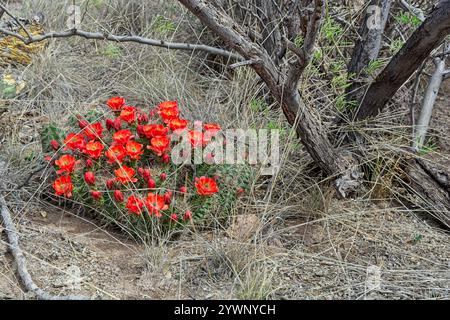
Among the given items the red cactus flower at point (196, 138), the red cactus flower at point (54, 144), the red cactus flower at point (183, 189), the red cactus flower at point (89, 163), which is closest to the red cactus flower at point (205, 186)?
the red cactus flower at point (183, 189)

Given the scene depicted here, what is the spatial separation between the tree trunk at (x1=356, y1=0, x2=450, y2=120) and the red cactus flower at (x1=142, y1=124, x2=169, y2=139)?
1.09 meters

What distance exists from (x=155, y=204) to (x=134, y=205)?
9 centimetres

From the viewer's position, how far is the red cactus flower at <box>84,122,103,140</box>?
3066mm

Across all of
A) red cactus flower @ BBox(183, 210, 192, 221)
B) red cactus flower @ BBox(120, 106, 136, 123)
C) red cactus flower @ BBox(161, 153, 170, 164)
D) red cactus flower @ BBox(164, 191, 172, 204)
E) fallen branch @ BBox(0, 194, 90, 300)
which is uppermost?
red cactus flower @ BBox(120, 106, 136, 123)

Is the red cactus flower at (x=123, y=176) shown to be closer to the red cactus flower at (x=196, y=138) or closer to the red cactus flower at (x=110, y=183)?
the red cactus flower at (x=110, y=183)

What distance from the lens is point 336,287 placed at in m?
2.67

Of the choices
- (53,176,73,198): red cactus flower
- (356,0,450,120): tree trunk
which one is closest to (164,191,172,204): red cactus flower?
(53,176,73,198): red cactus flower

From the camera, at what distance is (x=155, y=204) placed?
279 cm

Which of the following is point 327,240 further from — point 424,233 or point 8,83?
point 8,83

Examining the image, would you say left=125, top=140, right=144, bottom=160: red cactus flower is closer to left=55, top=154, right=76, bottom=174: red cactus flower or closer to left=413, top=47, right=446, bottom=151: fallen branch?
left=55, top=154, right=76, bottom=174: red cactus flower

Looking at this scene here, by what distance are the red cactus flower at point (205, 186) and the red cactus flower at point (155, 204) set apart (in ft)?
0.58

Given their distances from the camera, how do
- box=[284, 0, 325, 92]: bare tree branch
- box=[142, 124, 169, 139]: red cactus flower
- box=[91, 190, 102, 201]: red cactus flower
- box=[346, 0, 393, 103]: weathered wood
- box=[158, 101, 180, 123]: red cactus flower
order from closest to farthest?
box=[284, 0, 325, 92]: bare tree branch, box=[91, 190, 102, 201]: red cactus flower, box=[142, 124, 169, 139]: red cactus flower, box=[158, 101, 180, 123]: red cactus flower, box=[346, 0, 393, 103]: weathered wood

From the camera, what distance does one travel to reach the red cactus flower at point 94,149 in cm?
296

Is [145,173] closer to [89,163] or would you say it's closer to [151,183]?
[151,183]
